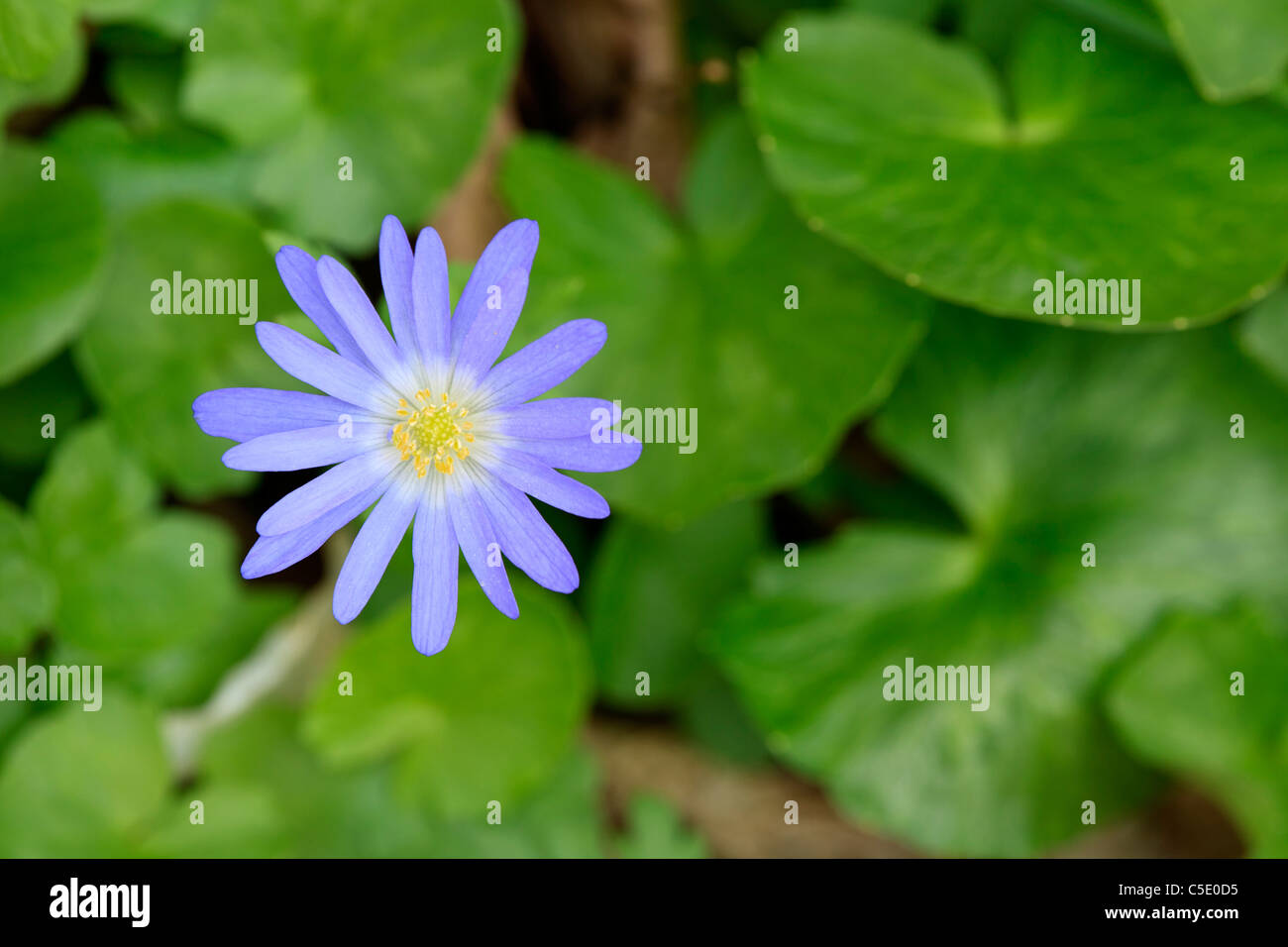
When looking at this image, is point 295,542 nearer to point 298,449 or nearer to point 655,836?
point 298,449

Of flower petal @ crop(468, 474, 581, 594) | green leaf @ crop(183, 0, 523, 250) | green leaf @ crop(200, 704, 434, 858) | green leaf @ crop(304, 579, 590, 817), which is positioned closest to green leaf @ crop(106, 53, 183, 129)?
green leaf @ crop(183, 0, 523, 250)

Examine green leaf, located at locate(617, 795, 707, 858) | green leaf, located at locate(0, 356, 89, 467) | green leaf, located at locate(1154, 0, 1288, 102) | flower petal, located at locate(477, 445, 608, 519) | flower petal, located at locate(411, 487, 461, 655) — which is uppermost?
green leaf, located at locate(1154, 0, 1288, 102)

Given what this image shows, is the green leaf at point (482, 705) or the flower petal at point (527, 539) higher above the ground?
the flower petal at point (527, 539)

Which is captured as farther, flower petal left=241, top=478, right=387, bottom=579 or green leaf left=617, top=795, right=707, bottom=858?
green leaf left=617, top=795, right=707, bottom=858

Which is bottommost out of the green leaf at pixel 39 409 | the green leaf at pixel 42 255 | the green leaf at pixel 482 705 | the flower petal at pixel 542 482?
the green leaf at pixel 482 705

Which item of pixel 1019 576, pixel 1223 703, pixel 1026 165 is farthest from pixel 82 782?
pixel 1223 703

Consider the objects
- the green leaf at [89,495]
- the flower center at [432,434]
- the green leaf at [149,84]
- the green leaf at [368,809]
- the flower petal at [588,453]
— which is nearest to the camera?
the flower petal at [588,453]

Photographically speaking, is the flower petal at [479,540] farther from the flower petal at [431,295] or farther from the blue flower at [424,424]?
the flower petal at [431,295]

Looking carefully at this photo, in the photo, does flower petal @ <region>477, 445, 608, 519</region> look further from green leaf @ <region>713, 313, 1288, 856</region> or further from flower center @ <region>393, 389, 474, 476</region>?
green leaf @ <region>713, 313, 1288, 856</region>

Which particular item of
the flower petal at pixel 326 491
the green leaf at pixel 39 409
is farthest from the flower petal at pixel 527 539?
the green leaf at pixel 39 409
